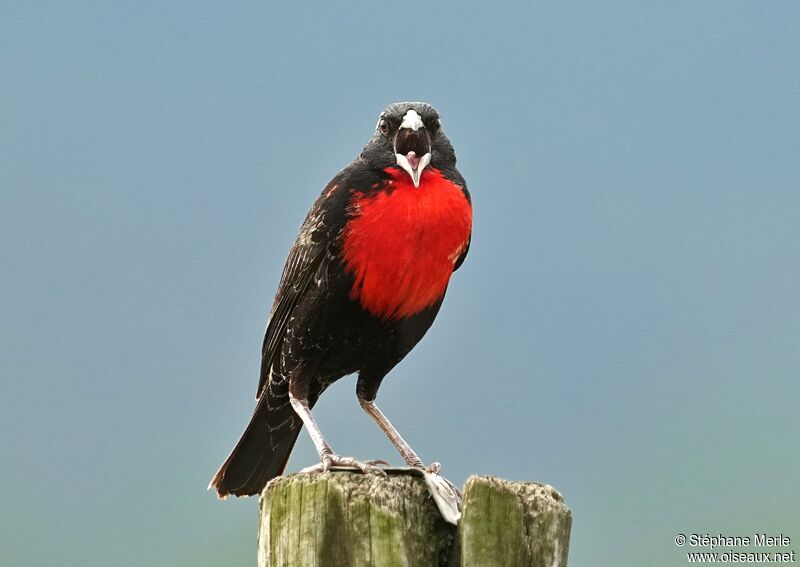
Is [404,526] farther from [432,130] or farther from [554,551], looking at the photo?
[432,130]

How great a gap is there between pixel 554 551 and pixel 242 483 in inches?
108

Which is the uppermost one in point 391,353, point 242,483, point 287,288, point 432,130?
point 432,130

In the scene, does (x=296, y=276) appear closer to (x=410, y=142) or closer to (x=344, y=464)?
(x=410, y=142)

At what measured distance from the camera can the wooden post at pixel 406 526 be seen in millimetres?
4031

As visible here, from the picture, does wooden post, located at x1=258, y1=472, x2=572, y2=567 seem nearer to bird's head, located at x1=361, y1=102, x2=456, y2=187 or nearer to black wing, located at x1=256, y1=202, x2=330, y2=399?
black wing, located at x1=256, y1=202, x2=330, y2=399

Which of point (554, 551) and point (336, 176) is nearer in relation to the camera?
point (554, 551)

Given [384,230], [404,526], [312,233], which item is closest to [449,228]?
[384,230]

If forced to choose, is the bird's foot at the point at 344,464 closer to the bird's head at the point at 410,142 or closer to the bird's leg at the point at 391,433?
the bird's leg at the point at 391,433

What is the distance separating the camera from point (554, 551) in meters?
4.08

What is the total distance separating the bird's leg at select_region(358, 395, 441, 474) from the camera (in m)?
5.89

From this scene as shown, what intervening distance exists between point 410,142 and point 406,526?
7.73 feet

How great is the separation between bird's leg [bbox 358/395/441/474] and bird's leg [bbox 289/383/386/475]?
375 mm

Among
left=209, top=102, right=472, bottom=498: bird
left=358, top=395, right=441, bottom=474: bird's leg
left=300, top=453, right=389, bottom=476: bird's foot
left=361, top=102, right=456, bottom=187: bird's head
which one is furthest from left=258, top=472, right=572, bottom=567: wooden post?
left=361, top=102, right=456, bottom=187: bird's head

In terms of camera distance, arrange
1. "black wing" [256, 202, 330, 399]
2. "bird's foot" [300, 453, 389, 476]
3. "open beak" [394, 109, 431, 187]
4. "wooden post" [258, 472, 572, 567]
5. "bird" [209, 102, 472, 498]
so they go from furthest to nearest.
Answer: "black wing" [256, 202, 330, 399] → "open beak" [394, 109, 431, 187] → "bird" [209, 102, 472, 498] → "bird's foot" [300, 453, 389, 476] → "wooden post" [258, 472, 572, 567]
